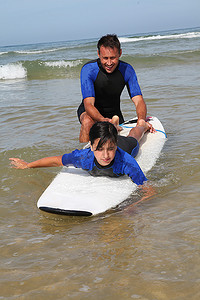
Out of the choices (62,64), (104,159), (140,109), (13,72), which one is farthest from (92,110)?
(62,64)

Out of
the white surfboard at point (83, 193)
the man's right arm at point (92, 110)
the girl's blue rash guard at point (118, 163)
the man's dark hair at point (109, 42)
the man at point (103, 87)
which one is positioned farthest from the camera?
the man at point (103, 87)

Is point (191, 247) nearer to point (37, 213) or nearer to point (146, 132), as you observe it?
point (37, 213)

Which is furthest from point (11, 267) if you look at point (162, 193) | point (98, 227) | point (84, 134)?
point (84, 134)

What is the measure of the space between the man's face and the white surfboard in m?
1.32

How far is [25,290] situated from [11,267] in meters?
0.29

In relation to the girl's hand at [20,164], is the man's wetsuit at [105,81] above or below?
above

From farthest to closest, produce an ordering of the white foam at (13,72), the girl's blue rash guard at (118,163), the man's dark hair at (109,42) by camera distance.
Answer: the white foam at (13,72)
the man's dark hair at (109,42)
the girl's blue rash guard at (118,163)

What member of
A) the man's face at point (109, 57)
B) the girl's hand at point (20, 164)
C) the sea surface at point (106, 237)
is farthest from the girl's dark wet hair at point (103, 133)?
the man's face at point (109, 57)

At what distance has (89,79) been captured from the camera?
4.57 m

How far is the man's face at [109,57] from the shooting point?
13.7 feet

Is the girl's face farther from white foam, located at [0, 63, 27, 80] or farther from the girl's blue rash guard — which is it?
white foam, located at [0, 63, 27, 80]

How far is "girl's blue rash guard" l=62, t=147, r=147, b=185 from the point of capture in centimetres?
327

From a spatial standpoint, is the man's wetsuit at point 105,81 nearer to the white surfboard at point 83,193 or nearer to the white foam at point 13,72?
the white surfboard at point 83,193

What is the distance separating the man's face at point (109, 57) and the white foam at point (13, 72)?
11.2 metres
